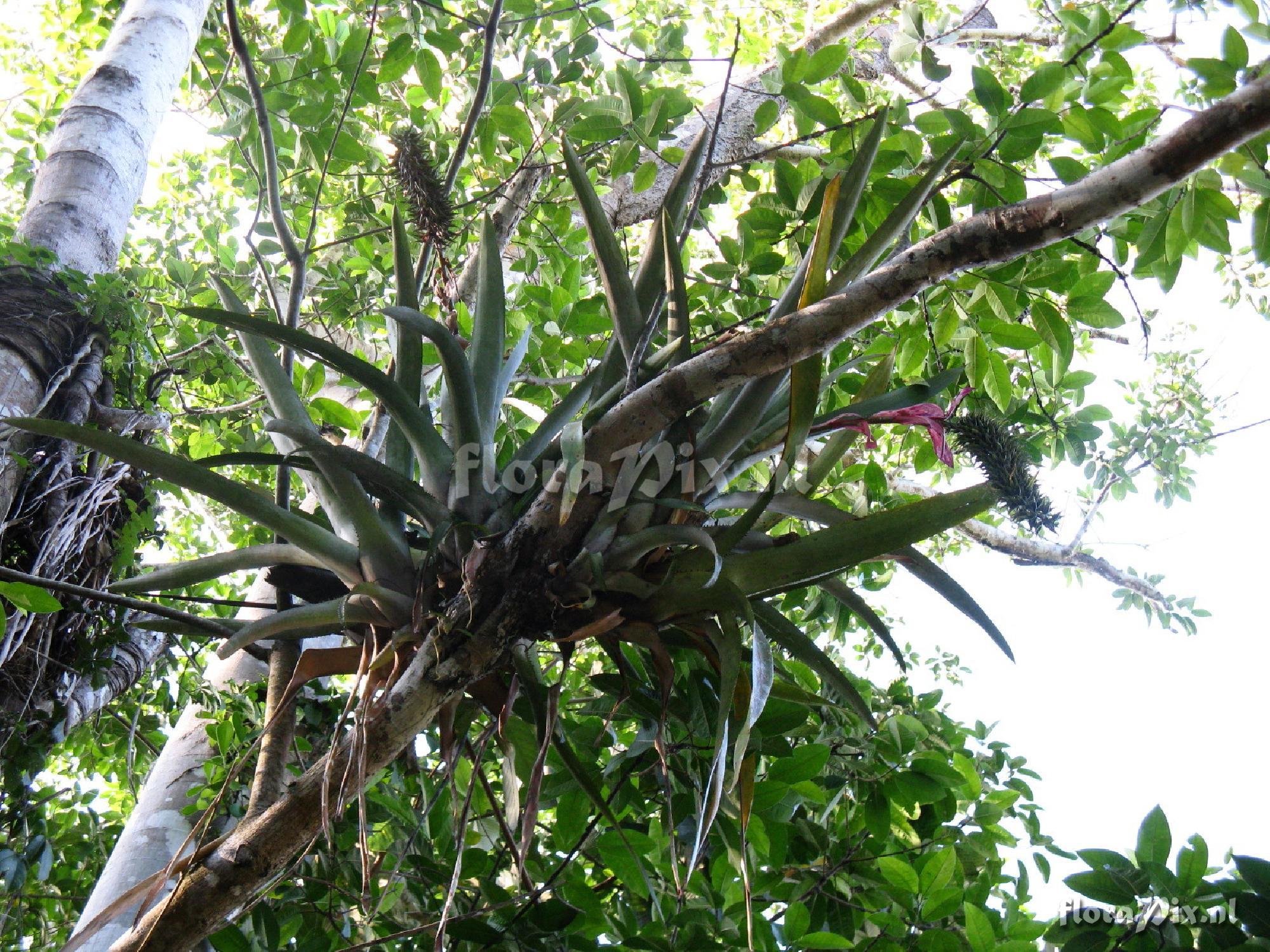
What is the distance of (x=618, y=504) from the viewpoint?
102 centimetres

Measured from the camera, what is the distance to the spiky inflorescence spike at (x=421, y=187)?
1311 millimetres

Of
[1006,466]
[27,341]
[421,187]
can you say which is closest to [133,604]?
[421,187]

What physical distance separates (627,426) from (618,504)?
10cm

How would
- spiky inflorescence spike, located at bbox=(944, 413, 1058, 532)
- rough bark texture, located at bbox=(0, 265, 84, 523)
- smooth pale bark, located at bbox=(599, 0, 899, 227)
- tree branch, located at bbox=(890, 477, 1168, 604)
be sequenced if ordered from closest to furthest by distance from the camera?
spiky inflorescence spike, located at bbox=(944, 413, 1058, 532)
rough bark texture, located at bbox=(0, 265, 84, 523)
smooth pale bark, located at bbox=(599, 0, 899, 227)
tree branch, located at bbox=(890, 477, 1168, 604)

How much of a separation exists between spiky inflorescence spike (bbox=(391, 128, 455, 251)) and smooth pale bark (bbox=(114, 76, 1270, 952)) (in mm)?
590

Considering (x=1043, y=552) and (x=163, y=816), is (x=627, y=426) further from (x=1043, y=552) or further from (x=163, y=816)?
(x=1043, y=552)

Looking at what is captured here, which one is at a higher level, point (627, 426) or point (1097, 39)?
point (1097, 39)


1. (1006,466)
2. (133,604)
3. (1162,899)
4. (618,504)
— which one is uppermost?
(1006,466)

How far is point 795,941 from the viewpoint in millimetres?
1391

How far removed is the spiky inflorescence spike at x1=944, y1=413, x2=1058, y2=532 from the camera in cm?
113

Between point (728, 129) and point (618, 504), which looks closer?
point (618, 504)

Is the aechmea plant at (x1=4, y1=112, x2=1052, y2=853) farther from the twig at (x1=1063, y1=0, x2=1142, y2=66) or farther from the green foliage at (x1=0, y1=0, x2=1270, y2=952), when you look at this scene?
the twig at (x1=1063, y1=0, x2=1142, y2=66)

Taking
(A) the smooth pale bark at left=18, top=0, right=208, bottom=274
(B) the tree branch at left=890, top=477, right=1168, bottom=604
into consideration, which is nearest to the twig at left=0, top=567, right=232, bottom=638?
(A) the smooth pale bark at left=18, top=0, right=208, bottom=274

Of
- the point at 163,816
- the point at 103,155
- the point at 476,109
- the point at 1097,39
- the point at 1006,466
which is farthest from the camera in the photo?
the point at 103,155
